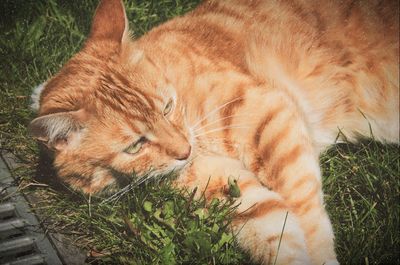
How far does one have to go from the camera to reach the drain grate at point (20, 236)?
1503 millimetres

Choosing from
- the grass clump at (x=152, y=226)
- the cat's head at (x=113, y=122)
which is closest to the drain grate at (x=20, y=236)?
the grass clump at (x=152, y=226)

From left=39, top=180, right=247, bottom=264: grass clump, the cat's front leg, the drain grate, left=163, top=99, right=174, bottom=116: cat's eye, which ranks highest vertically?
left=163, top=99, right=174, bottom=116: cat's eye

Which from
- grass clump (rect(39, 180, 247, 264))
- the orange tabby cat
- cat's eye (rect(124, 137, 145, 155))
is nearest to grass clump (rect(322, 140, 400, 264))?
the orange tabby cat

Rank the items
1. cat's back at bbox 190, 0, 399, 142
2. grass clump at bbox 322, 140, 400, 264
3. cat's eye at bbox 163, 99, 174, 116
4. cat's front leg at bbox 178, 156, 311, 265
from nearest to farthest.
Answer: grass clump at bbox 322, 140, 400, 264, cat's front leg at bbox 178, 156, 311, 265, cat's eye at bbox 163, 99, 174, 116, cat's back at bbox 190, 0, 399, 142

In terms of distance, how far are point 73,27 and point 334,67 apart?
159cm

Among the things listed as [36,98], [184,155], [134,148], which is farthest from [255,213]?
[36,98]

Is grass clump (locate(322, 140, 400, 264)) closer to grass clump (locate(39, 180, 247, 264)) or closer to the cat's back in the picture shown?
the cat's back

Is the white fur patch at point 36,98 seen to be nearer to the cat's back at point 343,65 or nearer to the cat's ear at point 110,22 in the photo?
the cat's ear at point 110,22

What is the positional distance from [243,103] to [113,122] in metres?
0.50

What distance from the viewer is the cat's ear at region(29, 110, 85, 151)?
4.69 ft

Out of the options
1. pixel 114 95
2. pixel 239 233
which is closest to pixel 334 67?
pixel 239 233

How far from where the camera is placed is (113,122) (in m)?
1.54

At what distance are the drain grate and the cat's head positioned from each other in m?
0.22

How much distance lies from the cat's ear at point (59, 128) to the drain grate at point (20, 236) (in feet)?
1.13
